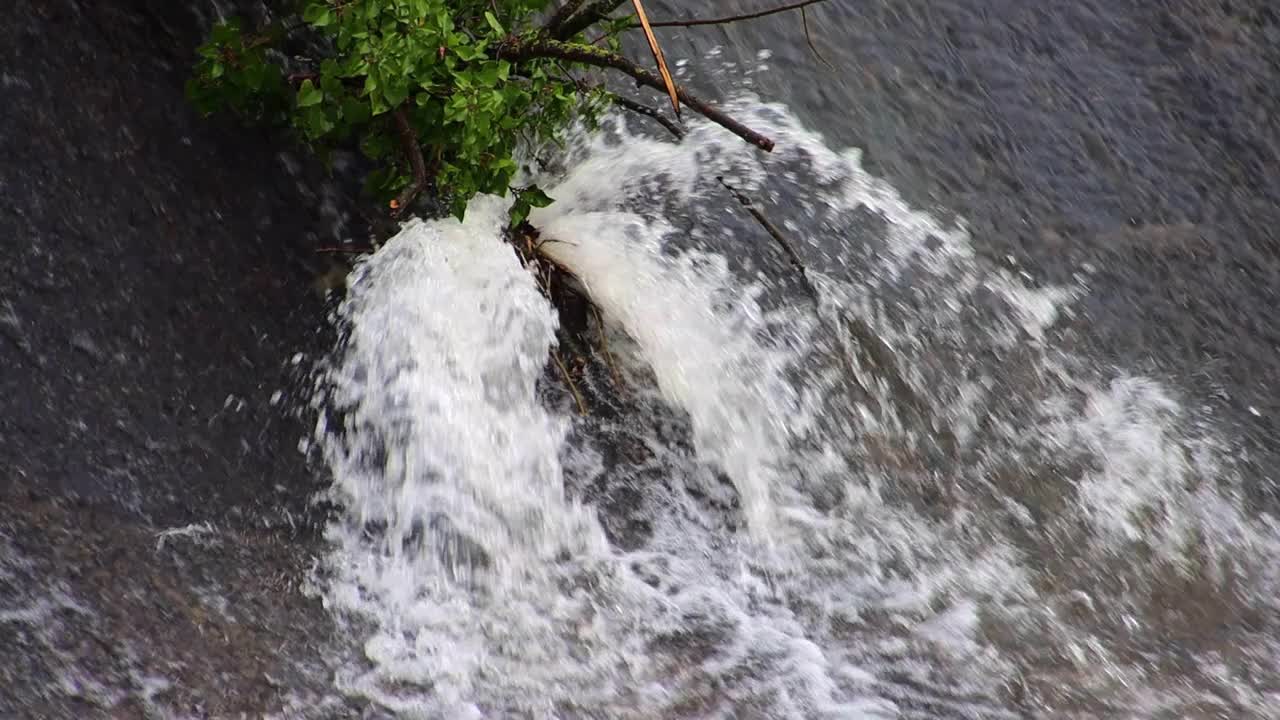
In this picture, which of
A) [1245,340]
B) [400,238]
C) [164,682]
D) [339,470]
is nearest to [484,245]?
[400,238]

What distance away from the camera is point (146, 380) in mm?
2607

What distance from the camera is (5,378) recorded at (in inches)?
96.4

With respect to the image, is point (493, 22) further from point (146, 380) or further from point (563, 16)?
point (146, 380)

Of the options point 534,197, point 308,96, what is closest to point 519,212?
point 534,197

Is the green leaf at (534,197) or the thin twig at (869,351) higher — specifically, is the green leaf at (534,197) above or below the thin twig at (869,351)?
above

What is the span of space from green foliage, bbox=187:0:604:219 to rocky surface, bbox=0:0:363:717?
16cm

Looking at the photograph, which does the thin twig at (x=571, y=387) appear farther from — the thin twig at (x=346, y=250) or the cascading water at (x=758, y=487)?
the thin twig at (x=346, y=250)

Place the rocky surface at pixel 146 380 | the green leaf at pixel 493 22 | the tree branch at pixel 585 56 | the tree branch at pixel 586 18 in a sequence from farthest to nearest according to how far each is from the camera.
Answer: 1. the tree branch at pixel 586 18
2. the green leaf at pixel 493 22
3. the tree branch at pixel 585 56
4. the rocky surface at pixel 146 380

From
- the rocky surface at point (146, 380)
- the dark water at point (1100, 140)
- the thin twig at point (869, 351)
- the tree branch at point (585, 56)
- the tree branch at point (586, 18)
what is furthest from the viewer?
the dark water at point (1100, 140)

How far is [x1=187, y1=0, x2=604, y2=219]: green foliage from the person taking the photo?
8.45 ft

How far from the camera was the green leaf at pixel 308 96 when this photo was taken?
2.68 metres

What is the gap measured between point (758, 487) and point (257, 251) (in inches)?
48.8

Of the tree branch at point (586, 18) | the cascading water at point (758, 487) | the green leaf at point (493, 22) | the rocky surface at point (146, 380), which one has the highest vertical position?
the green leaf at point (493, 22)

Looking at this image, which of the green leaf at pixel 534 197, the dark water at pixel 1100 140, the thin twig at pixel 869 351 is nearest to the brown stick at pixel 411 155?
the green leaf at pixel 534 197
